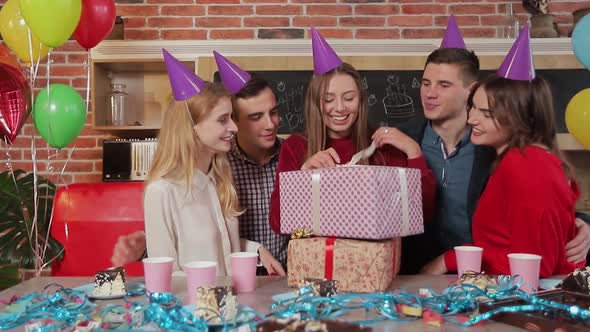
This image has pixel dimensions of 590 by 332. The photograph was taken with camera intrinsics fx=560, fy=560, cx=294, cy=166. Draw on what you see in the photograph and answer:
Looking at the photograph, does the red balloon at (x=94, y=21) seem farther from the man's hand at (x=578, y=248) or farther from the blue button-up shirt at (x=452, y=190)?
the man's hand at (x=578, y=248)

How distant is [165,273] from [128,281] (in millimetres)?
226

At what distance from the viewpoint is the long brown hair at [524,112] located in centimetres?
158

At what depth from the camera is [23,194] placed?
8.93ft

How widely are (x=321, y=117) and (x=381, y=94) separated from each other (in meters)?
1.80

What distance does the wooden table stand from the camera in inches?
36.8

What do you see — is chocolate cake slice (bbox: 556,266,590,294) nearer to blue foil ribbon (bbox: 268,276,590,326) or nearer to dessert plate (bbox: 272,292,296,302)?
blue foil ribbon (bbox: 268,276,590,326)

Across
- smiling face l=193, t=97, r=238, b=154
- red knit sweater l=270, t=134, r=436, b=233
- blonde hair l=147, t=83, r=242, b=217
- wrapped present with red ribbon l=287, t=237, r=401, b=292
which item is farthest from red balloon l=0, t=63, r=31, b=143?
wrapped present with red ribbon l=287, t=237, r=401, b=292

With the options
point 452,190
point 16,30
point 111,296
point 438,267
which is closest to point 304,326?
point 111,296

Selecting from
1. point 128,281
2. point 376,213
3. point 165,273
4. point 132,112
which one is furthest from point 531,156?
point 132,112

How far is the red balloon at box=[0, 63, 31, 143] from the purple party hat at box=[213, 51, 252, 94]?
→ 2.83ft

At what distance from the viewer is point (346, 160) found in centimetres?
176

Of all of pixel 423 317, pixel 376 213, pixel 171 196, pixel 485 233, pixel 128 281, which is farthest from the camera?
pixel 171 196

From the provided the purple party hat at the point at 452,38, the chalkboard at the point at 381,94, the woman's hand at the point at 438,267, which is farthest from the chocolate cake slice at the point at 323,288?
the chalkboard at the point at 381,94

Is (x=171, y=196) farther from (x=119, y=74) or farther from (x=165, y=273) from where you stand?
(x=119, y=74)
